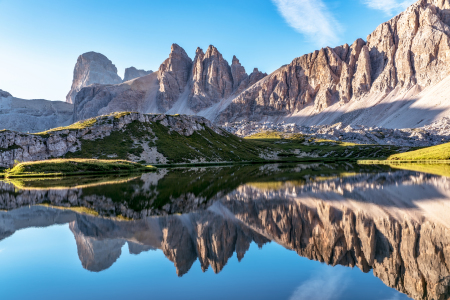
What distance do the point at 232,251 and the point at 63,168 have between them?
213 ft

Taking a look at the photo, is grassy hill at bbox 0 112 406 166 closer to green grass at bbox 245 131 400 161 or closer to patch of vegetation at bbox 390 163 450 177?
green grass at bbox 245 131 400 161

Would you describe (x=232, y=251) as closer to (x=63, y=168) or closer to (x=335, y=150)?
(x=63, y=168)

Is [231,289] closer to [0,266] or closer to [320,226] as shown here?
[320,226]

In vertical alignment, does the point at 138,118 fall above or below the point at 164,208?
above

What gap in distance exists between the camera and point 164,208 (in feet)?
74.0

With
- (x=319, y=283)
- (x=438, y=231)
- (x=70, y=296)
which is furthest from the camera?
(x=438, y=231)

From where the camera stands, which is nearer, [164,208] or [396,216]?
[396,216]

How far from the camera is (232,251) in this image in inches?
533

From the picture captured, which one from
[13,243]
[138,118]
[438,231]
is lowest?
[13,243]

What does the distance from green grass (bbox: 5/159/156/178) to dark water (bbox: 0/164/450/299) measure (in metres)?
48.1

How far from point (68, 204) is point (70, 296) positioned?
17685 millimetres

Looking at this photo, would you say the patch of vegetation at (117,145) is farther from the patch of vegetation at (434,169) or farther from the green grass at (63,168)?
the patch of vegetation at (434,169)

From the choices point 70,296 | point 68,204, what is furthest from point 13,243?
point 68,204

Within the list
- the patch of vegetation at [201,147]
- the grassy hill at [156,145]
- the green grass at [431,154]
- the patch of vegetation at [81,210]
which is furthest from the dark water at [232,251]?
the green grass at [431,154]
